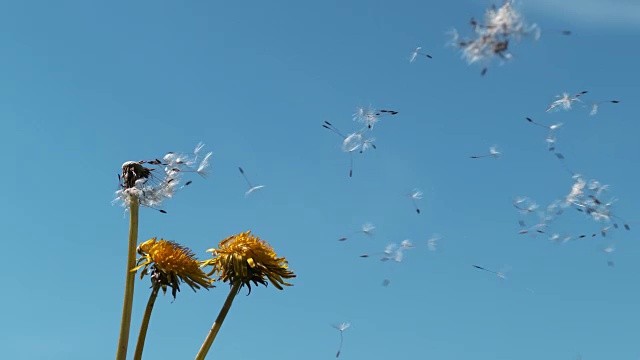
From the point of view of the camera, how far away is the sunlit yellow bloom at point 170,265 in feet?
42.0

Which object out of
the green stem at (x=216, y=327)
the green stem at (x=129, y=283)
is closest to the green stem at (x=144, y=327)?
the green stem at (x=129, y=283)

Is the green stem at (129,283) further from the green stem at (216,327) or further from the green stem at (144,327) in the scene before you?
the green stem at (216,327)

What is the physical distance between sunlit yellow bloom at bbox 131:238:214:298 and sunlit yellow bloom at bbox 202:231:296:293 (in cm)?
23

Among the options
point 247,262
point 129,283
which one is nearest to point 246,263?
point 247,262

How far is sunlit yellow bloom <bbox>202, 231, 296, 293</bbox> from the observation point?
13.1m

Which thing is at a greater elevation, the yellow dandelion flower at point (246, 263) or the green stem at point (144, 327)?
the yellow dandelion flower at point (246, 263)

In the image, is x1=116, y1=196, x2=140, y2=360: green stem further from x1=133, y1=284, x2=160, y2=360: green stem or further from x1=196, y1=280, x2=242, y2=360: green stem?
x1=196, y1=280, x2=242, y2=360: green stem

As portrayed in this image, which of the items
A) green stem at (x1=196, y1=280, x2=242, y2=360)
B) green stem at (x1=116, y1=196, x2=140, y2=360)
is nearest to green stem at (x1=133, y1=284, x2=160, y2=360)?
green stem at (x1=116, y1=196, x2=140, y2=360)

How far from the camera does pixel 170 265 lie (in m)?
12.9

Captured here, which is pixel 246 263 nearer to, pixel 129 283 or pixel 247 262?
pixel 247 262

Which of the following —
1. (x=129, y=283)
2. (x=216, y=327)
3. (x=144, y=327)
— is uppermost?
(x=129, y=283)

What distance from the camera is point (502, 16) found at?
27.6 ft

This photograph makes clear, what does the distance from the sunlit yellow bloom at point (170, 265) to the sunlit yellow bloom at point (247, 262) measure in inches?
9.0

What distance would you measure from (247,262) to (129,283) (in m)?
1.63
